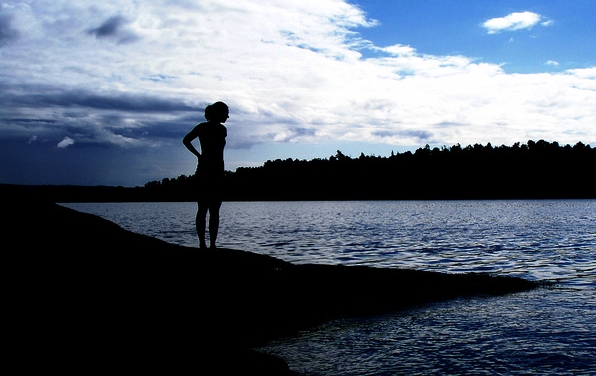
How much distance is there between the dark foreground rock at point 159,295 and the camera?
208 inches

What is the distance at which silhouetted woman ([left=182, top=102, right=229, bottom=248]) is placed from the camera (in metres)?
9.92

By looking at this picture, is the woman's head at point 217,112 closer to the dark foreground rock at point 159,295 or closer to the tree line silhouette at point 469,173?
the dark foreground rock at point 159,295

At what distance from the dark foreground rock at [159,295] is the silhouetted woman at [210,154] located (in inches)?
47.0

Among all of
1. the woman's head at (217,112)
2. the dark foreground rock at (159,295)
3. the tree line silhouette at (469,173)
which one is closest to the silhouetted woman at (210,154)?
the woman's head at (217,112)

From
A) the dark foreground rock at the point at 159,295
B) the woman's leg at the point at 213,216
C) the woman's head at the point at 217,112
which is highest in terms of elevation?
the woman's head at the point at 217,112

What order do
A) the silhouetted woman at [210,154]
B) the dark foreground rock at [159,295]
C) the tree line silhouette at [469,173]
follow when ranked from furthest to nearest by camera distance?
1. the tree line silhouette at [469,173]
2. the silhouetted woman at [210,154]
3. the dark foreground rock at [159,295]

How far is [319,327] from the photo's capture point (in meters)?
8.71

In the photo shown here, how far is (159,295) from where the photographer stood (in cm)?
777

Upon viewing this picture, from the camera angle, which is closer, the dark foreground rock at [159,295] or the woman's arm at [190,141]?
the dark foreground rock at [159,295]

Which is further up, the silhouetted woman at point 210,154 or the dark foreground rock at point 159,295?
the silhouetted woman at point 210,154

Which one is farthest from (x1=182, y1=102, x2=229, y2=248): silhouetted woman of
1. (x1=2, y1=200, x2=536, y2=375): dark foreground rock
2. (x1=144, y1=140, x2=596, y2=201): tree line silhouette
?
(x1=144, y1=140, x2=596, y2=201): tree line silhouette

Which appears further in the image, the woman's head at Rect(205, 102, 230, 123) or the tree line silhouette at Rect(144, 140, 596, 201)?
the tree line silhouette at Rect(144, 140, 596, 201)

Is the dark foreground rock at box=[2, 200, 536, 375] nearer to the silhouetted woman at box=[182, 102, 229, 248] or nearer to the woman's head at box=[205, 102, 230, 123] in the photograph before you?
the silhouetted woman at box=[182, 102, 229, 248]

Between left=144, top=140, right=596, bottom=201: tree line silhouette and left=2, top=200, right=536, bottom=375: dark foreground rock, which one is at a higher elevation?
left=144, top=140, right=596, bottom=201: tree line silhouette
